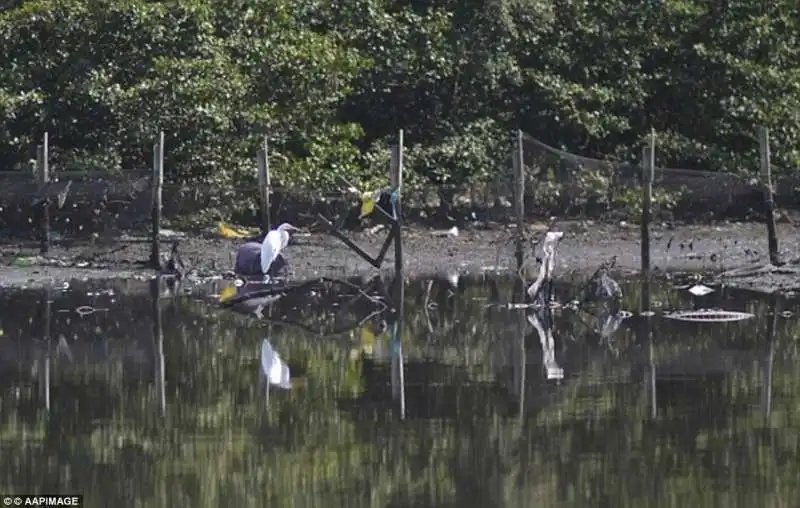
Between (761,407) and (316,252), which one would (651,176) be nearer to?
(316,252)

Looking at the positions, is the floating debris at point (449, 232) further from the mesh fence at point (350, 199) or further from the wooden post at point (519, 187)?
the wooden post at point (519, 187)

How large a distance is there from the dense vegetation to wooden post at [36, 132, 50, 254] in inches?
54.5

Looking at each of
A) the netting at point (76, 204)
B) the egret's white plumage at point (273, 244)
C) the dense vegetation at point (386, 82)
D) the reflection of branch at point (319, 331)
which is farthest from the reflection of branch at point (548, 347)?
the dense vegetation at point (386, 82)

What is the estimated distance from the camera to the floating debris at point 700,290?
65.5ft

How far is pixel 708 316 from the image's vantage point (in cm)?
1744

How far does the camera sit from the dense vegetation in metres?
24.6

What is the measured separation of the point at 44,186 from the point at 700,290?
8545 millimetres

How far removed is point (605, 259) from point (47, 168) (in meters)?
7.52

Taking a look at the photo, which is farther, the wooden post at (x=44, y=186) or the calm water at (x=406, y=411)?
the wooden post at (x=44, y=186)

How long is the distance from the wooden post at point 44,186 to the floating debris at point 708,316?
8.83m

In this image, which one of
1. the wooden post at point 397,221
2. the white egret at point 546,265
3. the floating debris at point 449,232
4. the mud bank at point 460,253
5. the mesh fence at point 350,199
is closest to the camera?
the white egret at point 546,265

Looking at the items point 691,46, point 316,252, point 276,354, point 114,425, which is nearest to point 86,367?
point 276,354

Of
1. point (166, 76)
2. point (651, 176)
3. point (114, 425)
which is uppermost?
point (166, 76)

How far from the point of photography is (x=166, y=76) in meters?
24.4
